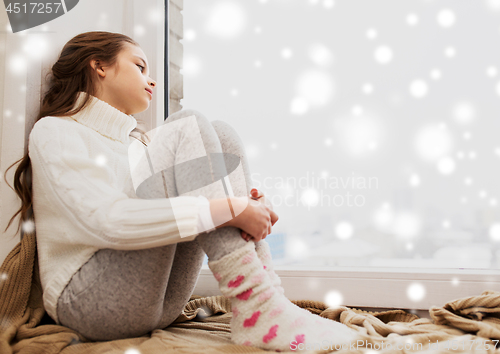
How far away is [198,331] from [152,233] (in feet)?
1.08

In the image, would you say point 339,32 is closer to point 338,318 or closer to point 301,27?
point 301,27

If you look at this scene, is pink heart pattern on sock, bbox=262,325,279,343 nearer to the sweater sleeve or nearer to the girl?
the girl

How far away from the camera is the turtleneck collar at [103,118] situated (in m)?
0.88

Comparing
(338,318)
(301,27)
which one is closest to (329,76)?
(301,27)

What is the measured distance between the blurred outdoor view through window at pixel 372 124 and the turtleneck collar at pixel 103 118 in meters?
0.46

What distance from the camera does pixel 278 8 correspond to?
1.27m

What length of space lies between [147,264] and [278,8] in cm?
102

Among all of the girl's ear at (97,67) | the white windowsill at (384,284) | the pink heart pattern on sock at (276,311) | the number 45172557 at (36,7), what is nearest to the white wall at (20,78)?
the number 45172557 at (36,7)

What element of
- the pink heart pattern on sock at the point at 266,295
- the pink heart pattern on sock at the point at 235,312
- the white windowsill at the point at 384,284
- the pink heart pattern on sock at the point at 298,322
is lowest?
the white windowsill at the point at 384,284

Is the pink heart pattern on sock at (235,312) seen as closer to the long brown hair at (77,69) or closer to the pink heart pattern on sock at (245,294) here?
the pink heart pattern on sock at (245,294)

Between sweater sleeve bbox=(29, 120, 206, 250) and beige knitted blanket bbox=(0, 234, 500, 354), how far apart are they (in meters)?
0.18

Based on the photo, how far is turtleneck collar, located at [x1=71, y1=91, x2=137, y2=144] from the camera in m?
0.88

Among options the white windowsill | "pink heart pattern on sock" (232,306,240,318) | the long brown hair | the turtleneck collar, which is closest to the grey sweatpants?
"pink heart pattern on sock" (232,306,240,318)

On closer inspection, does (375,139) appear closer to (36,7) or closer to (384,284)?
(384,284)
